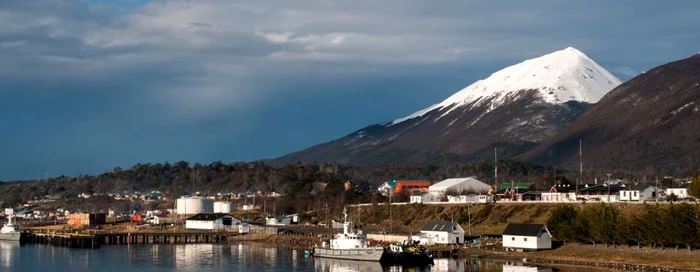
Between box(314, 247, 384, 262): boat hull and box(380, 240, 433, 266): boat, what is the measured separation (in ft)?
2.28

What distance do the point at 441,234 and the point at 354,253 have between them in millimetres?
10730

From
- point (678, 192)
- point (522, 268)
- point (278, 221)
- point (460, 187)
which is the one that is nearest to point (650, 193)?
point (678, 192)

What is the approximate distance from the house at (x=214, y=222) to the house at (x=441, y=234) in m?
41.3

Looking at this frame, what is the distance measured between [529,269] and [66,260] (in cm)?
4470

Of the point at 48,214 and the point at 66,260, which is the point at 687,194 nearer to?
the point at 66,260

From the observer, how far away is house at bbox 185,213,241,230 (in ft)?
423

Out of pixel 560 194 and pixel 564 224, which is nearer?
pixel 564 224

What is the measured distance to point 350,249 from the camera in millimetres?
83938

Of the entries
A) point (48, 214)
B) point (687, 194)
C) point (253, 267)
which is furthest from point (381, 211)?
point (48, 214)

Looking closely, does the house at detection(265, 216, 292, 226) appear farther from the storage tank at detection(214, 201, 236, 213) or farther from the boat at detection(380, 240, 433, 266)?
the boat at detection(380, 240, 433, 266)

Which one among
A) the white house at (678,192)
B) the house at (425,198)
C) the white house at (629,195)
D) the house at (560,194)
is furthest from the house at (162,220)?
the white house at (678,192)

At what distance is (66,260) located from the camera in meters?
91.3

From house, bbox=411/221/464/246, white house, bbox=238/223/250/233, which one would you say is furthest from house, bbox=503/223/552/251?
white house, bbox=238/223/250/233

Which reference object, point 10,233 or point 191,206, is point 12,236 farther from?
point 191,206
